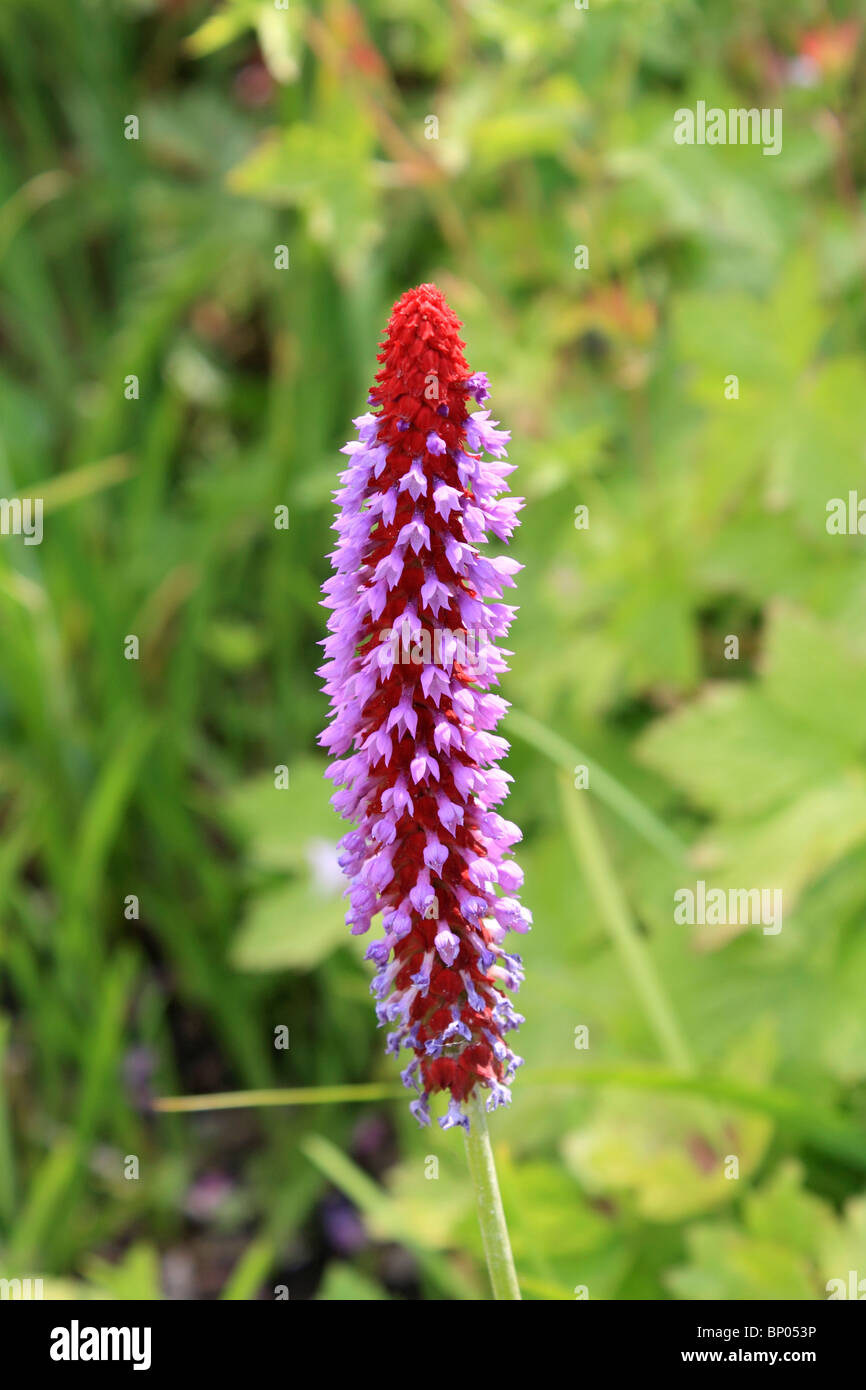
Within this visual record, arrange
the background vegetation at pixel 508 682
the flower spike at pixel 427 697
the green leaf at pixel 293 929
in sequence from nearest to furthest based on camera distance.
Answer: the flower spike at pixel 427 697, the background vegetation at pixel 508 682, the green leaf at pixel 293 929

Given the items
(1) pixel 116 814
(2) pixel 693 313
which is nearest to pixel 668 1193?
(1) pixel 116 814

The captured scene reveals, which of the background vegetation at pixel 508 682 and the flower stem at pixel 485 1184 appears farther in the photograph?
the background vegetation at pixel 508 682

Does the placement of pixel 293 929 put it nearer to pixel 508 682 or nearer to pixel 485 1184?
pixel 508 682

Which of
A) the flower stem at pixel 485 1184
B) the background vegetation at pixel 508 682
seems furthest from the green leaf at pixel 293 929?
the flower stem at pixel 485 1184

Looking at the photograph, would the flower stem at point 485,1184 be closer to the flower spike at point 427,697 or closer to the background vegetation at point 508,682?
the flower spike at point 427,697

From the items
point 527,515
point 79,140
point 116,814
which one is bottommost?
point 116,814

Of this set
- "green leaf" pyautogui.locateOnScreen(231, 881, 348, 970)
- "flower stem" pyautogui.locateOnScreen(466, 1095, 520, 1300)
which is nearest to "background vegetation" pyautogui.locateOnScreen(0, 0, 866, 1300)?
"green leaf" pyautogui.locateOnScreen(231, 881, 348, 970)

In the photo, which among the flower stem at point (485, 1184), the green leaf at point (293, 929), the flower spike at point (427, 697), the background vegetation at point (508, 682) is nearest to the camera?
the flower spike at point (427, 697)

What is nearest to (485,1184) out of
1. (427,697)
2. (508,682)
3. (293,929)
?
(427,697)
